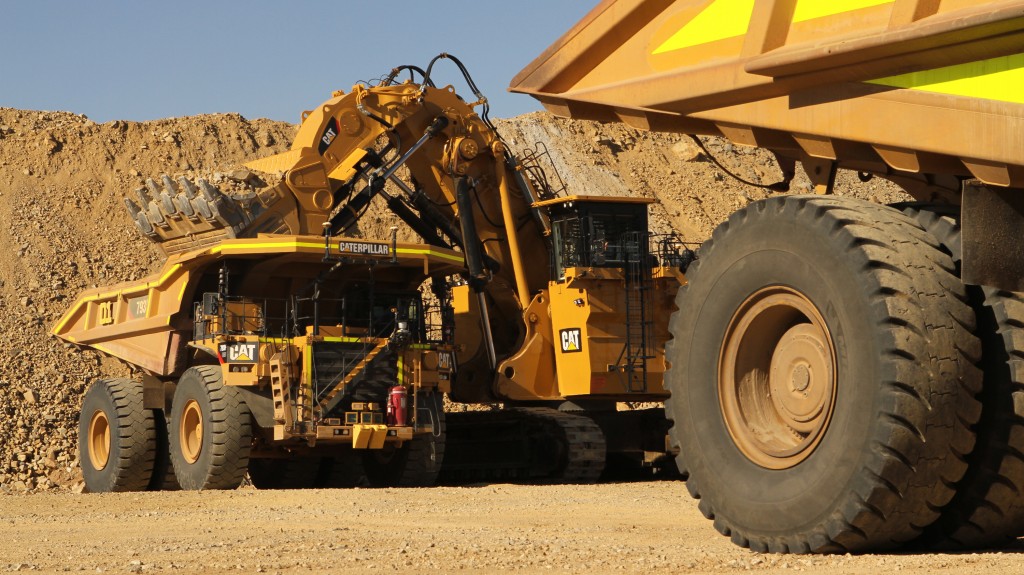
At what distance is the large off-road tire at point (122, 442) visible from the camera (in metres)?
19.3

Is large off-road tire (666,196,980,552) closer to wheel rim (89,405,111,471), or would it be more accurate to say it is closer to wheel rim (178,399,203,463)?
wheel rim (178,399,203,463)

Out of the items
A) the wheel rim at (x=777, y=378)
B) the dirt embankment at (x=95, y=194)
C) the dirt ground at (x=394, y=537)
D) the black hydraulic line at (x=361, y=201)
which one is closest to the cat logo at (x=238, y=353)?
the dirt ground at (x=394, y=537)

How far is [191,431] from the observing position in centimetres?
1783

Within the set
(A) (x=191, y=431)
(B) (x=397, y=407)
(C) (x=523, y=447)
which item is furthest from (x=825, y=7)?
(C) (x=523, y=447)

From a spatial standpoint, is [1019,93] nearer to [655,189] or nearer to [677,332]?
[677,332]

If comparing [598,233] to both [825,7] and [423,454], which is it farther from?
[825,7]

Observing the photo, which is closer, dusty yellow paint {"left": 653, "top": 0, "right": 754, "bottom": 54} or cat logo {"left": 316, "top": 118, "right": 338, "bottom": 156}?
dusty yellow paint {"left": 653, "top": 0, "right": 754, "bottom": 54}

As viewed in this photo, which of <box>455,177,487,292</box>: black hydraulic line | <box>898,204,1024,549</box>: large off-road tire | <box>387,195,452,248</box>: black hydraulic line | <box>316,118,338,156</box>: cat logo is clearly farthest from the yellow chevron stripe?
<box>387,195,452,248</box>: black hydraulic line

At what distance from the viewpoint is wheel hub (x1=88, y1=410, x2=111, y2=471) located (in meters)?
20.1

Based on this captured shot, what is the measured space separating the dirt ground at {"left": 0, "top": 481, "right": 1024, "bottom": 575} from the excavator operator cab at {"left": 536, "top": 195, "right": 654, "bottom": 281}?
493 cm

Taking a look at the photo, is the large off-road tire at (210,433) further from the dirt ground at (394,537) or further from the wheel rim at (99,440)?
the wheel rim at (99,440)

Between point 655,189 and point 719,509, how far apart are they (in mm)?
46220

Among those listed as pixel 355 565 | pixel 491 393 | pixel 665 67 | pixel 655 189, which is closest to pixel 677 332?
pixel 665 67

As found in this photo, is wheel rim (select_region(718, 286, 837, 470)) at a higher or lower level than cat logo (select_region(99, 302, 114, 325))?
A: lower
